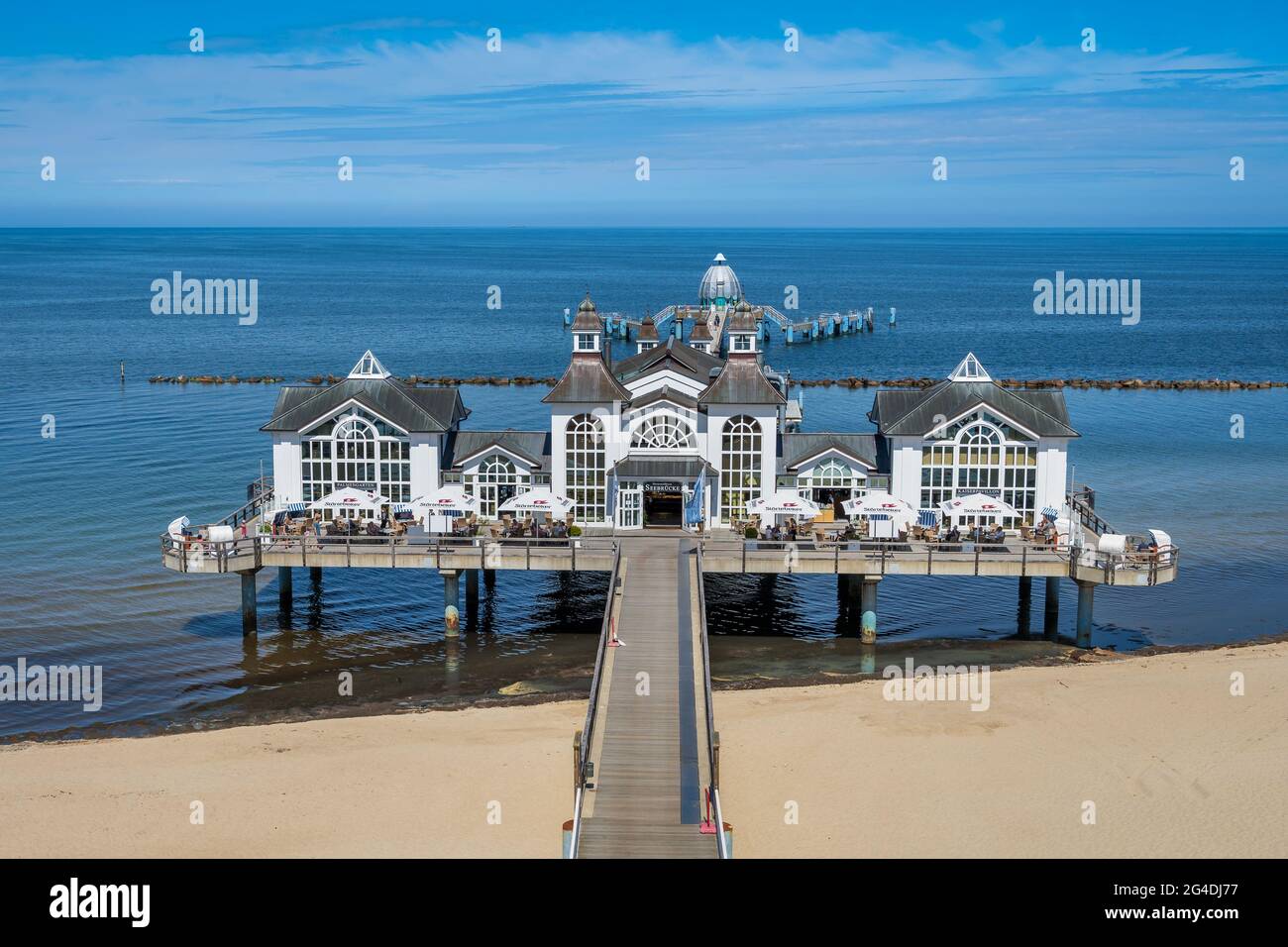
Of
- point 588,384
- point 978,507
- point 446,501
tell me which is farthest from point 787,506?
point 446,501

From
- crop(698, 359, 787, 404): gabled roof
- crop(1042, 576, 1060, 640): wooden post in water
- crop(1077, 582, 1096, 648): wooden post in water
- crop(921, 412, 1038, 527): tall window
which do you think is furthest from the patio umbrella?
crop(1077, 582, 1096, 648): wooden post in water

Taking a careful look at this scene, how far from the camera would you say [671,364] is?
41.9m

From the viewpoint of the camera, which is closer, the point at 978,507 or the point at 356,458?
the point at 978,507

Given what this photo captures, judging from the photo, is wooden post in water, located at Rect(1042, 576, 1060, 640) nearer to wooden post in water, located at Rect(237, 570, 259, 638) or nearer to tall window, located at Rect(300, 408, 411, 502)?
tall window, located at Rect(300, 408, 411, 502)

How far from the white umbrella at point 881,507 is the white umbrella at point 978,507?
3.37ft

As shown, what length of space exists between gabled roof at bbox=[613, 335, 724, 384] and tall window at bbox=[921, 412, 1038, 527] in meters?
7.49

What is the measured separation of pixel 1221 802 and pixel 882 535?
45.3ft

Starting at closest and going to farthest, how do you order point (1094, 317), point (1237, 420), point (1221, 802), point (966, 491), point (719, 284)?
point (1221, 802) → point (966, 491) → point (1237, 420) → point (719, 284) → point (1094, 317)

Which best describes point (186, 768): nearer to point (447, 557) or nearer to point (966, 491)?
point (447, 557)

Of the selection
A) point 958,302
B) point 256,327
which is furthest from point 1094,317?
point 256,327

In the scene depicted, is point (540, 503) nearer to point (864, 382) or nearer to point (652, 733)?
point (652, 733)

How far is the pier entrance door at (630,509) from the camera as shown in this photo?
39906 mm

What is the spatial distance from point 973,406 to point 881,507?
13.7 feet

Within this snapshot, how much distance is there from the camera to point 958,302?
160750mm
